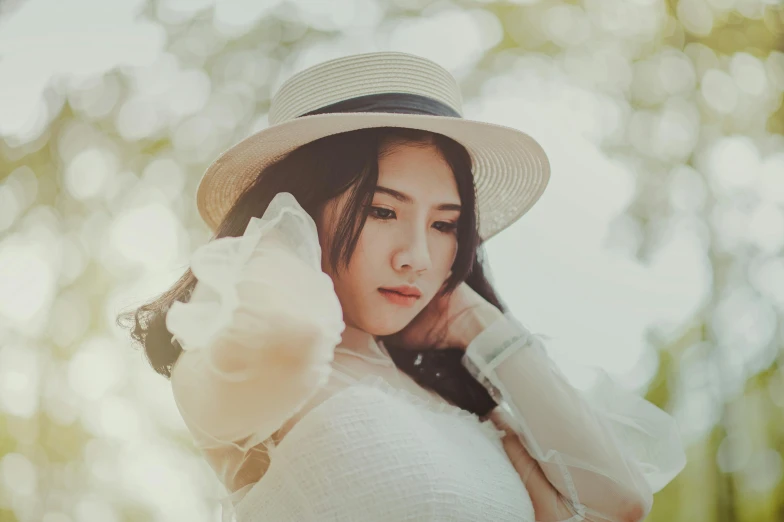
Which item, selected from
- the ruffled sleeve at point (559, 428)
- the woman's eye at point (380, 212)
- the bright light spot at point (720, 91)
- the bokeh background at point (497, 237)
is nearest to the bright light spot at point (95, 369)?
the bokeh background at point (497, 237)

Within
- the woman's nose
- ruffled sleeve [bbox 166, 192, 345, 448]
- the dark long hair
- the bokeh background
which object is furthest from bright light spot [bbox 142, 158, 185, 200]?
ruffled sleeve [bbox 166, 192, 345, 448]

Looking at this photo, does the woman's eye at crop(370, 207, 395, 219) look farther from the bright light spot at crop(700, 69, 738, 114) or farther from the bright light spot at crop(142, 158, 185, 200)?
the bright light spot at crop(700, 69, 738, 114)

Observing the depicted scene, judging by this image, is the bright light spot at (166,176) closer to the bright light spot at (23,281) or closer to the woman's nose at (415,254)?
the bright light spot at (23,281)

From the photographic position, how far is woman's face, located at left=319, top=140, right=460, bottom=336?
1.00 meters

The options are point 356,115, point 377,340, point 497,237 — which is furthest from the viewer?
point 497,237

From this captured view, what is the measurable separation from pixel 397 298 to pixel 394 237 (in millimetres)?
98

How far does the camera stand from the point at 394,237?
100cm

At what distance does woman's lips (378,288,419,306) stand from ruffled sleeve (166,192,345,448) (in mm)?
343

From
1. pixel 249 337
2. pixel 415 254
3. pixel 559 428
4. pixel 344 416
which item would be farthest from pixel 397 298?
pixel 249 337

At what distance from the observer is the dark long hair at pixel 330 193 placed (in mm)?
998

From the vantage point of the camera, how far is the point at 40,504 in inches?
140

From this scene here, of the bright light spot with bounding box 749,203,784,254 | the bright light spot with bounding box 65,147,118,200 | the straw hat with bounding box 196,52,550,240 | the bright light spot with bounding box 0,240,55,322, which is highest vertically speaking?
the straw hat with bounding box 196,52,550,240

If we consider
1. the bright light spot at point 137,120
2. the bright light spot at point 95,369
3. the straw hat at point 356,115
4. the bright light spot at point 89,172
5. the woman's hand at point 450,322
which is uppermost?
the straw hat at point 356,115

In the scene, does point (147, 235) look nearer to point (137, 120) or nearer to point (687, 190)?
point (137, 120)
